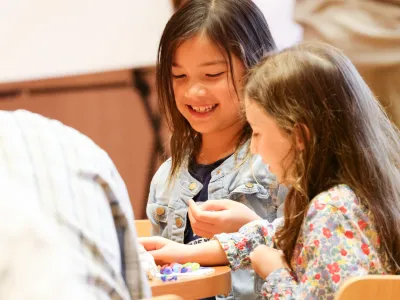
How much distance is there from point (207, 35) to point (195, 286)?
24.6 inches

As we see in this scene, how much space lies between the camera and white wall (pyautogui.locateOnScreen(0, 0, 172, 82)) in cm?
273

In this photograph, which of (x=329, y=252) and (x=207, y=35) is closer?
(x=329, y=252)

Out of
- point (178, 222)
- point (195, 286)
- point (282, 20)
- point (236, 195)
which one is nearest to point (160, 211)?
point (178, 222)

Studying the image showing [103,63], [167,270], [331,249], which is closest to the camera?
[331,249]

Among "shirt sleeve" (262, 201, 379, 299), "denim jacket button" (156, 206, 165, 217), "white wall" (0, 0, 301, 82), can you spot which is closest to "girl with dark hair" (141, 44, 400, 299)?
"shirt sleeve" (262, 201, 379, 299)

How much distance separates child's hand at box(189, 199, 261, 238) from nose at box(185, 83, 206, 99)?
0.26m

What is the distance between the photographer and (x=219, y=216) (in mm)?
1360

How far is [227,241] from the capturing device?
4.32 ft

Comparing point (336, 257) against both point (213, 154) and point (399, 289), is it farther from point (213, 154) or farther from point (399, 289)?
point (213, 154)

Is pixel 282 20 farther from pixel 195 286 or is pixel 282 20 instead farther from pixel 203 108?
pixel 195 286

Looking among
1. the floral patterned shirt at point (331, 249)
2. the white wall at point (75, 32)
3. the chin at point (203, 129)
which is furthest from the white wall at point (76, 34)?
the floral patterned shirt at point (331, 249)

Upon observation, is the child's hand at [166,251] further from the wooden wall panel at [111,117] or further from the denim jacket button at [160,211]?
the wooden wall panel at [111,117]

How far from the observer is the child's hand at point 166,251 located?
50.1 inches

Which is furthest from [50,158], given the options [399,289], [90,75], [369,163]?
[90,75]
